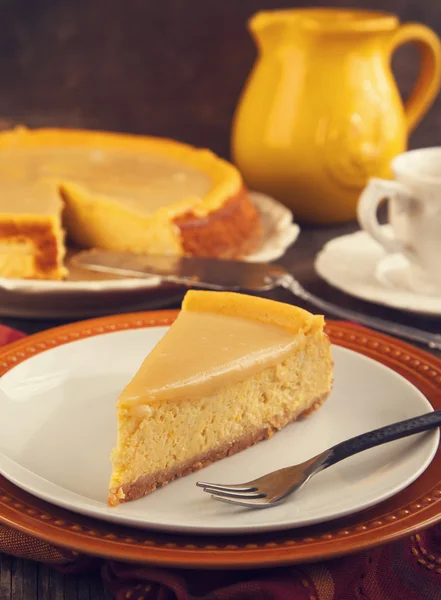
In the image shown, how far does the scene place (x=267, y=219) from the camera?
2.28 m

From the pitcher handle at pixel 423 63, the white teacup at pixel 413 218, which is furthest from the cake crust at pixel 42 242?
the pitcher handle at pixel 423 63

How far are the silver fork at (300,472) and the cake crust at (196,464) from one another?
52 mm

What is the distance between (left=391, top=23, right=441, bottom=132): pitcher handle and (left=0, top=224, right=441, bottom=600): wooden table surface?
41 cm

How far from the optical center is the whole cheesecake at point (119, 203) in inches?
78.6

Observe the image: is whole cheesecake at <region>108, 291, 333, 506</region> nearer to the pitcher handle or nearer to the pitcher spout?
the pitcher spout

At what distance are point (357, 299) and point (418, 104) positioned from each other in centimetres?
93

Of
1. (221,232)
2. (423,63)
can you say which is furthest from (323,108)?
(221,232)

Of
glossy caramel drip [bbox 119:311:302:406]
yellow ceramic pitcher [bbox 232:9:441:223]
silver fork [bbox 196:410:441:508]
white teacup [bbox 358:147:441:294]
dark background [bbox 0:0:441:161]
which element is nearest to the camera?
silver fork [bbox 196:410:441:508]

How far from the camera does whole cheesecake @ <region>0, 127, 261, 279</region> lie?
6.55ft

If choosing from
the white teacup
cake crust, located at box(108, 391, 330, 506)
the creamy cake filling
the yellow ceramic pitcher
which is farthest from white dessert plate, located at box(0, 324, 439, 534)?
the yellow ceramic pitcher

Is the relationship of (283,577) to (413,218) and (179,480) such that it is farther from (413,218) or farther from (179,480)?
(413,218)

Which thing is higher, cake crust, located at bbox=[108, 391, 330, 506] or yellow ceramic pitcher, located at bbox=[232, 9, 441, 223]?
yellow ceramic pitcher, located at bbox=[232, 9, 441, 223]

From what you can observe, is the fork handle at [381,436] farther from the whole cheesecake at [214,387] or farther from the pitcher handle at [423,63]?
the pitcher handle at [423,63]

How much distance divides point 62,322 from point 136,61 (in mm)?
1400
